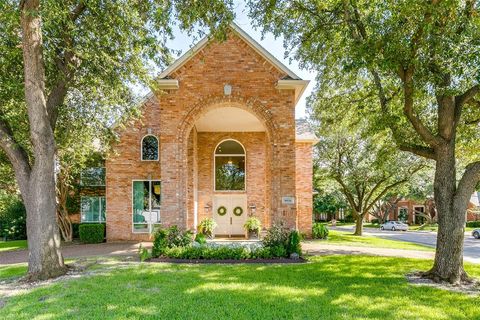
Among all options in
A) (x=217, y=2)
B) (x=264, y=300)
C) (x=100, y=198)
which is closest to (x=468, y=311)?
(x=264, y=300)

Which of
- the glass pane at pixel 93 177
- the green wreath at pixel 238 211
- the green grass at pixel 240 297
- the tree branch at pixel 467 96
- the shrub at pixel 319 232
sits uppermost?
the tree branch at pixel 467 96

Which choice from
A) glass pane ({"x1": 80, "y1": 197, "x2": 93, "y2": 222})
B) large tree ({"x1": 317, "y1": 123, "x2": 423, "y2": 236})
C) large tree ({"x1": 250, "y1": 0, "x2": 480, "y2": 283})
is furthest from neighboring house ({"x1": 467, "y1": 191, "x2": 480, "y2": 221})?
glass pane ({"x1": 80, "y1": 197, "x2": 93, "y2": 222})

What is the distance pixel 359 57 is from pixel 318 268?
588 centimetres

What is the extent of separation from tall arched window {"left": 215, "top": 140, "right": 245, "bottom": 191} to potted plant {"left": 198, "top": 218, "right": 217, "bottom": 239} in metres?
1.88

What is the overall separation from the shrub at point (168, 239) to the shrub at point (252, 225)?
5241mm

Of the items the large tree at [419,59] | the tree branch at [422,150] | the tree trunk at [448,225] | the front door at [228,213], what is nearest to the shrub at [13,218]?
the front door at [228,213]

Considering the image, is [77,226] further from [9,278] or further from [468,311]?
[468,311]

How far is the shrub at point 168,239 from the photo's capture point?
Answer: 1121 cm

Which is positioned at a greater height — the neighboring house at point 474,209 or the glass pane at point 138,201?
the glass pane at point 138,201

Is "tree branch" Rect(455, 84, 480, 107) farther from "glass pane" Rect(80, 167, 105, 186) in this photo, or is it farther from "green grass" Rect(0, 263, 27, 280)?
"glass pane" Rect(80, 167, 105, 186)

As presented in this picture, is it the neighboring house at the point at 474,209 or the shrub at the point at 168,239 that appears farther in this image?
the neighboring house at the point at 474,209

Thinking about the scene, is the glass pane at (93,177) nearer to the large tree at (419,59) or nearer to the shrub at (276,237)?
the shrub at (276,237)

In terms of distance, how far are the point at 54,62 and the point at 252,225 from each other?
1094 centimetres

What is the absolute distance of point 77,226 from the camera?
62.8ft
